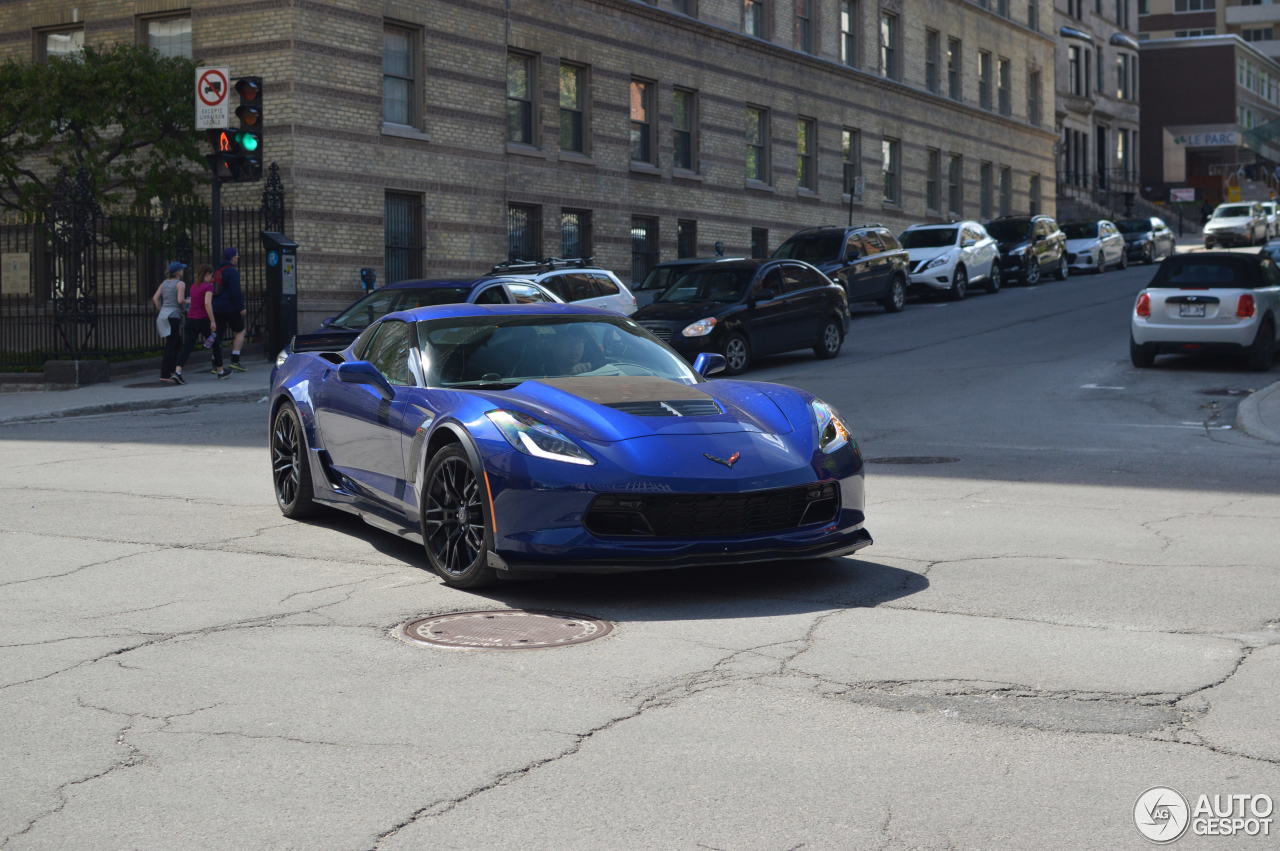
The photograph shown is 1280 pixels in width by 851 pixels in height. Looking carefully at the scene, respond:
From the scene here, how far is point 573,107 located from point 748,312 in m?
12.5

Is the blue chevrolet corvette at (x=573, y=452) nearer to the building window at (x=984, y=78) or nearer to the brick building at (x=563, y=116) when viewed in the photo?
the brick building at (x=563, y=116)

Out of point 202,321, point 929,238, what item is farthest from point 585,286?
point 929,238

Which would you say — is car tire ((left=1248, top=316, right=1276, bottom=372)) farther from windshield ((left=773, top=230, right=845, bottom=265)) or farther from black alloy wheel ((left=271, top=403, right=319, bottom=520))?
black alloy wheel ((left=271, top=403, right=319, bottom=520))

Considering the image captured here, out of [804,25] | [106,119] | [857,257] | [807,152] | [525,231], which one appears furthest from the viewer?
[804,25]

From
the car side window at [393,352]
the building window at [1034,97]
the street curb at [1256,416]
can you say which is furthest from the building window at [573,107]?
the building window at [1034,97]

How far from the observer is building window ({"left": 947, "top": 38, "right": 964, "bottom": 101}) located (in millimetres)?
52375

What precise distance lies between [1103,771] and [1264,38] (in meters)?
127

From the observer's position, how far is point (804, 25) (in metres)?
43.1

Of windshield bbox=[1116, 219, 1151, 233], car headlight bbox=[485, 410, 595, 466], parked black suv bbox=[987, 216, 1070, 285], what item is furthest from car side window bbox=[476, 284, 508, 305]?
windshield bbox=[1116, 219, 1151, 233]

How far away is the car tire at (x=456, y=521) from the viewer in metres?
7.44

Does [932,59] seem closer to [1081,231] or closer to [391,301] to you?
[1081,231]

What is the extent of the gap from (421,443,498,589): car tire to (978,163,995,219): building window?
1935 inches

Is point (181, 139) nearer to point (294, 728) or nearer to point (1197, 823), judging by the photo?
point (294, 728)

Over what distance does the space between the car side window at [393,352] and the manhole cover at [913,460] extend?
16.8 ft
